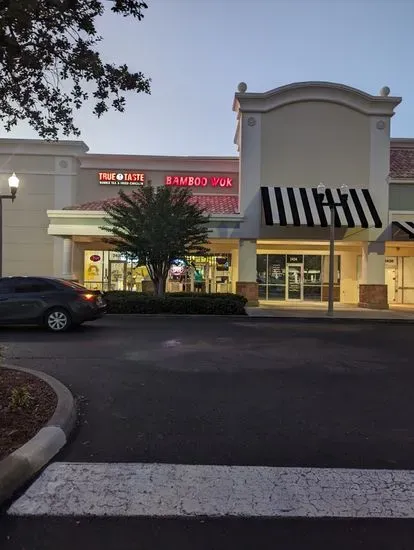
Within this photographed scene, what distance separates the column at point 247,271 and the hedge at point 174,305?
401 cm

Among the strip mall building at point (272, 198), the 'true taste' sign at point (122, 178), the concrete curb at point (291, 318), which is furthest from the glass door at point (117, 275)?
the concrete curb at point (291, 318)

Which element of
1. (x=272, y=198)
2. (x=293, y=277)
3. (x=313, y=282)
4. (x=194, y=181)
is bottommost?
(x=313, y=282)

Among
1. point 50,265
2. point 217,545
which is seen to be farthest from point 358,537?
point 50,265

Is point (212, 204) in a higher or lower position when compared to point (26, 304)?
higher

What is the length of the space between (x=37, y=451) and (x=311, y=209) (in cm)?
1942

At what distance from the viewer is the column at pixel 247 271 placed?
24.0 meters

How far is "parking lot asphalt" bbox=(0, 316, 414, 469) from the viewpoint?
5.02 meters

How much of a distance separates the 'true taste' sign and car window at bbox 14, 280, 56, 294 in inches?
559

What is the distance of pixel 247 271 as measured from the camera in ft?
78.7

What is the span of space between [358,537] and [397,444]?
207cm

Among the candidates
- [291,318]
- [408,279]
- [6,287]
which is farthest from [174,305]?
[408,279]

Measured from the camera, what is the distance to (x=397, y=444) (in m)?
5.27

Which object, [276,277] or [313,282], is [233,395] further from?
[313,282]

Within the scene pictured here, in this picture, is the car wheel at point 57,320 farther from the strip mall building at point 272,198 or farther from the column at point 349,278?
the column at point 349,278
